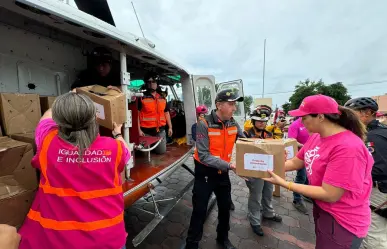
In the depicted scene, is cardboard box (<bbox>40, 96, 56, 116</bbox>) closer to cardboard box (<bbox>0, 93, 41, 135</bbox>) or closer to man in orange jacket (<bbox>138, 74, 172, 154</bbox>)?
cardboard box (<bbox>0, 93, 41, 135</bbox>)

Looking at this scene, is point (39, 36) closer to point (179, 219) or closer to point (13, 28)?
point (13, 28)

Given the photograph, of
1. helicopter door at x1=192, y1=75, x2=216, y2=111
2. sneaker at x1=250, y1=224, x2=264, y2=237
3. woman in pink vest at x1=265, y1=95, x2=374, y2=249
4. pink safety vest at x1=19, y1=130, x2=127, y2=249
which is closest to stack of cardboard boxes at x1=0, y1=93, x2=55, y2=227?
pink safety vest at x1=19, y1=130, x2=127, y2=249

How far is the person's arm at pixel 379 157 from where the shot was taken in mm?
1977

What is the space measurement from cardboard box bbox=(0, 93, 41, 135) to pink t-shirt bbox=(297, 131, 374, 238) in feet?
8.73

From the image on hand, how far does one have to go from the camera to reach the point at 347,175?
1310 mm

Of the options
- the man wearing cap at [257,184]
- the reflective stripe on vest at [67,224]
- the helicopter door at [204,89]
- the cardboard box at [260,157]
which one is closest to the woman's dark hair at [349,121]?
the cardboard box at [260,157]

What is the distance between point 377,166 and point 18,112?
3.62 metres

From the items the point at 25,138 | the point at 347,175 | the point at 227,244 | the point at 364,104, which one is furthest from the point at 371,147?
the point at 25,138

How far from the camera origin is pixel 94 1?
3436mm

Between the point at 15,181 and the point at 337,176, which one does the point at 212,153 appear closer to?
the point at 337,176

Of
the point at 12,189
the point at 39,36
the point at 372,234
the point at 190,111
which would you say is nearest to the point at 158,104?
the point at 190,111

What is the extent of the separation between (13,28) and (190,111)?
2988mm

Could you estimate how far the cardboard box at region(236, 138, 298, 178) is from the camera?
1.58m

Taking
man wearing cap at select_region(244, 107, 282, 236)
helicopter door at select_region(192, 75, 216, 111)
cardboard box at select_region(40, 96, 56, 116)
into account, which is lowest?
man wearing cap at select_region(244, 107, 282, 236)
